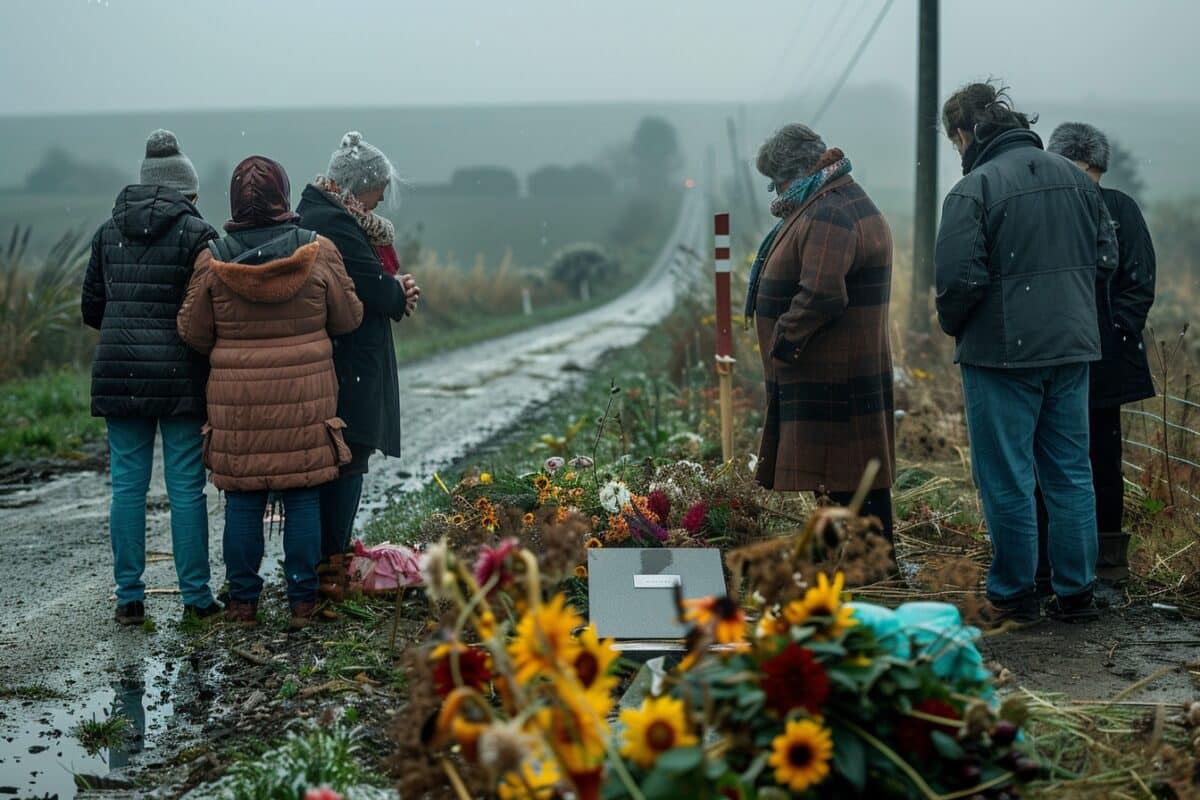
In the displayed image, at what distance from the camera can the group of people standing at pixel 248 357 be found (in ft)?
17.1

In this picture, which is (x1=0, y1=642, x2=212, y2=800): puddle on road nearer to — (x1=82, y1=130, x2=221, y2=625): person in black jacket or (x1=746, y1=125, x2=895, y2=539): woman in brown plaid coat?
(x1=82, y1=130, x2=221, y2=625): person in black jacket

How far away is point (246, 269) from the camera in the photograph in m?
5.09

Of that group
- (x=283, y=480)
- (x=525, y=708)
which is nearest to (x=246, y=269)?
(x=283, y=480)

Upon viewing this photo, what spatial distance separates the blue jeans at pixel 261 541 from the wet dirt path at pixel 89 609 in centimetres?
37

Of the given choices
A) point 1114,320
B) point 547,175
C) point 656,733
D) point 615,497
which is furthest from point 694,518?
point 547,175

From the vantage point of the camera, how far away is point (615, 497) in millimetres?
5734

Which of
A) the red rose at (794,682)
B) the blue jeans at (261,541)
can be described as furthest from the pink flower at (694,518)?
the red rose at (794,682)

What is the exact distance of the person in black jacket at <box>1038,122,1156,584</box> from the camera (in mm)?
5379

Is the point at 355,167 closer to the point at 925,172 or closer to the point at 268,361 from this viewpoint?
the point at 268,361

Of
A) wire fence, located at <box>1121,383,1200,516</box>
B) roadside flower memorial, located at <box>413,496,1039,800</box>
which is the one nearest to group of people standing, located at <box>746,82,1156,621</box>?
wire fence, located at <box>1121,383,1200,516</box>

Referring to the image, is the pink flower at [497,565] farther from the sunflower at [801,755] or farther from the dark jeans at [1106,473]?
the dark jeans at [1106,473]

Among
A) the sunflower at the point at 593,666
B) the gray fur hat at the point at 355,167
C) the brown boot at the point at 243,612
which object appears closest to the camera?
the sunflower at the point at 593,666

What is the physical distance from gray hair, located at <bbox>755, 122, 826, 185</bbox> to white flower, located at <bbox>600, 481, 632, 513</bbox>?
5.06 feet

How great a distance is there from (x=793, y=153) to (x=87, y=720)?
3507 millimetres
